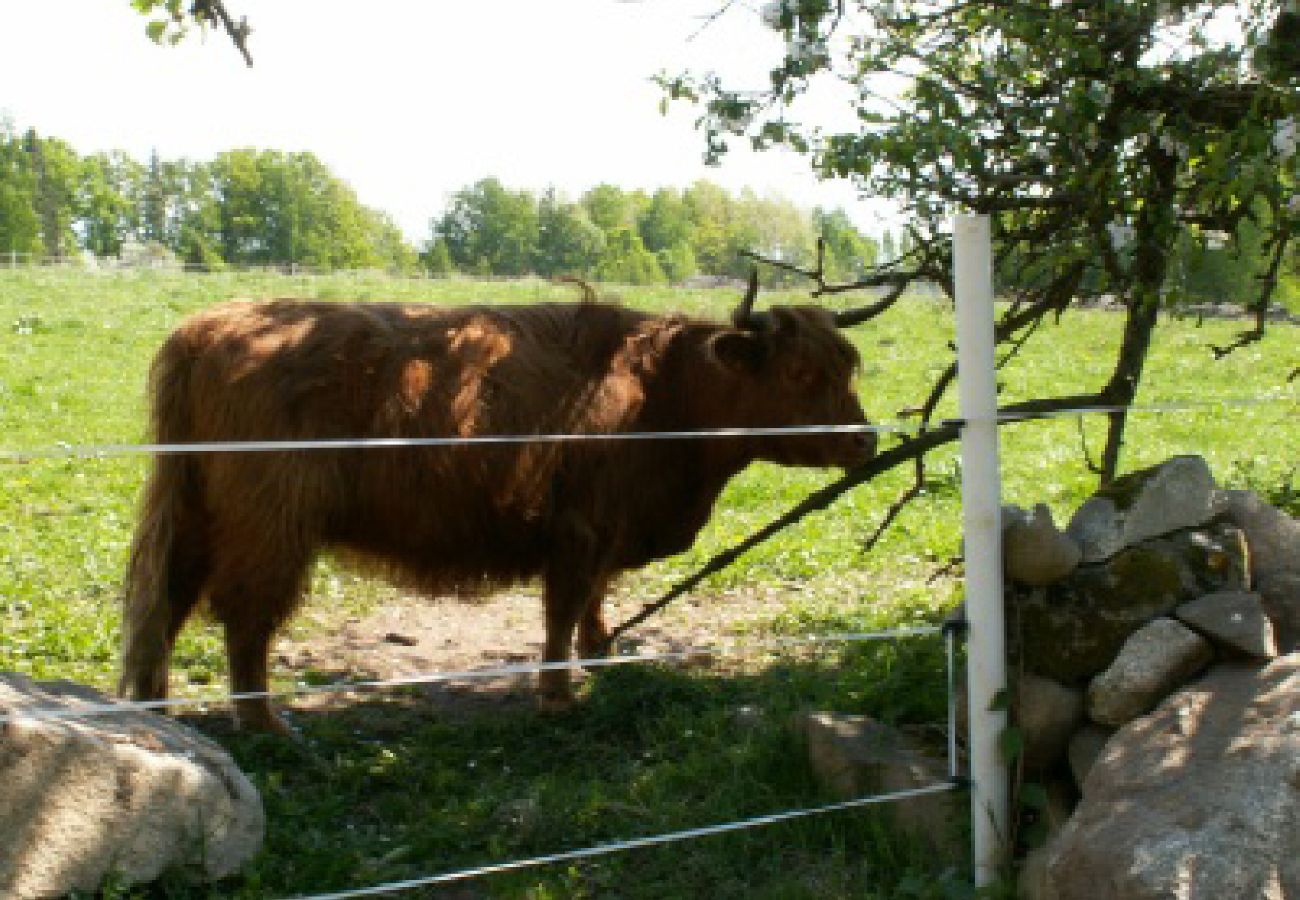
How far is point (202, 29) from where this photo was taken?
19.2 ft

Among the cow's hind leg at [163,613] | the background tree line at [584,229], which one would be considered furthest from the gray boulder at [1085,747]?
the background tree line at [584,229]

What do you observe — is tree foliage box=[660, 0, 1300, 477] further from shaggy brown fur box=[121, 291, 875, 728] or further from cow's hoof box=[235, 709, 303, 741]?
cow's hoof box=[235, 709, 303, 741]

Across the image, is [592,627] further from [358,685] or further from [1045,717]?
[1045,717]

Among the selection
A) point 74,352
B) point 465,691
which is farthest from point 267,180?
point 465,691

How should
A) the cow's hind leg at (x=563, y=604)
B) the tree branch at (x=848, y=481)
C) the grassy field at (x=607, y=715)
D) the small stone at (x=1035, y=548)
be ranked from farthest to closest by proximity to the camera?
the cow's hind leg at (x=563, y=604), the tree branch at (x=848, y=481), the grassy field at (x=607, y=715), the small stone at (x=1035, y=548)

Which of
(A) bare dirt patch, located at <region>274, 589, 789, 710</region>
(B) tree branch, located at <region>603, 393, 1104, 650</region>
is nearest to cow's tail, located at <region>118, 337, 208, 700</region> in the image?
(A) bare dirt patch, located at <region>274, 589, 789, 710</region>

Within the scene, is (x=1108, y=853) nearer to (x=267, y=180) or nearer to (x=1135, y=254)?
(x=1135, y=254)

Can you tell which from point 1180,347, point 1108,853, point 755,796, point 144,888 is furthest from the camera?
point 1180,347

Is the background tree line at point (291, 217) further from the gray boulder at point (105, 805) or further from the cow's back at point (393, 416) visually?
the gray boulder at point (105, 805)

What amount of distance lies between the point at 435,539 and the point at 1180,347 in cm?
1751

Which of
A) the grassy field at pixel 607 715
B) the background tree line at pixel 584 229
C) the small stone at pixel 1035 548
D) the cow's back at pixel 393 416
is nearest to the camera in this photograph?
the small stone at pixel 1035 548

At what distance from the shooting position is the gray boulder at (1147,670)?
13.3 feet

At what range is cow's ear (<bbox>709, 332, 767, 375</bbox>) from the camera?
711 cm

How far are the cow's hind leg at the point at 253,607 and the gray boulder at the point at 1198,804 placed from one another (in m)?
A: 3.52
